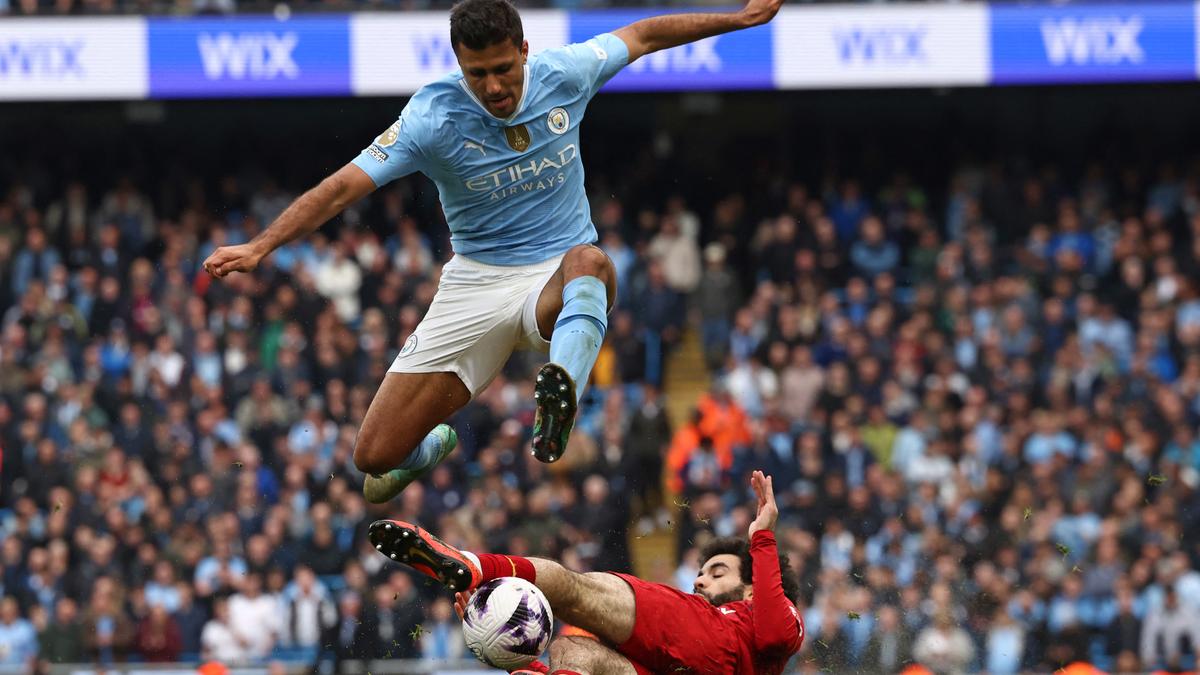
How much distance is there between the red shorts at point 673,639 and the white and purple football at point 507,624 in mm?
757

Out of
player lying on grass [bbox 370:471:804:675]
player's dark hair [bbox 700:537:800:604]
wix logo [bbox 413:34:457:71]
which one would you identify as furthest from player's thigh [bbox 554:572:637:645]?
wix logo [bbox 413:34:457:71]

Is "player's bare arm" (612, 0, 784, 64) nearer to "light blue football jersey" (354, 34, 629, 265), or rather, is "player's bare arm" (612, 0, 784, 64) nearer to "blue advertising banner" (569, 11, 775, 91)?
"light blue football jersey" (354, 34, 629, 265)

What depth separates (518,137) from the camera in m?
8.64

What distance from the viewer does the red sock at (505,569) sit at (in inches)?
339

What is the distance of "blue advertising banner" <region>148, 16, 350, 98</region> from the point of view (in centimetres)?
1847

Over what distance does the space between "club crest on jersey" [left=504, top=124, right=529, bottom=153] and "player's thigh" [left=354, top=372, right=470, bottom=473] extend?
1213mm

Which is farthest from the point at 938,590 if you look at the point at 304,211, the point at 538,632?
the point at 304,211

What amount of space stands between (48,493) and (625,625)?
27.5ft

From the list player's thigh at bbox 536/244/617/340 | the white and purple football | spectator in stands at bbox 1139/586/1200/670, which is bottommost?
spectator in stands at bbox 1139/586/1200/670

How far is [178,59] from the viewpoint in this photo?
60.8 feet

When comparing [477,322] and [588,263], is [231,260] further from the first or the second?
[588,263]

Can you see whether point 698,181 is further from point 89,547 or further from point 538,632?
point 538,632

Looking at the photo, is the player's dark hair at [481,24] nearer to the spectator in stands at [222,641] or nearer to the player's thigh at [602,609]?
the player's thigh at [602,609]

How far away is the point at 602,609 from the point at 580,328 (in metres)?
1.43
